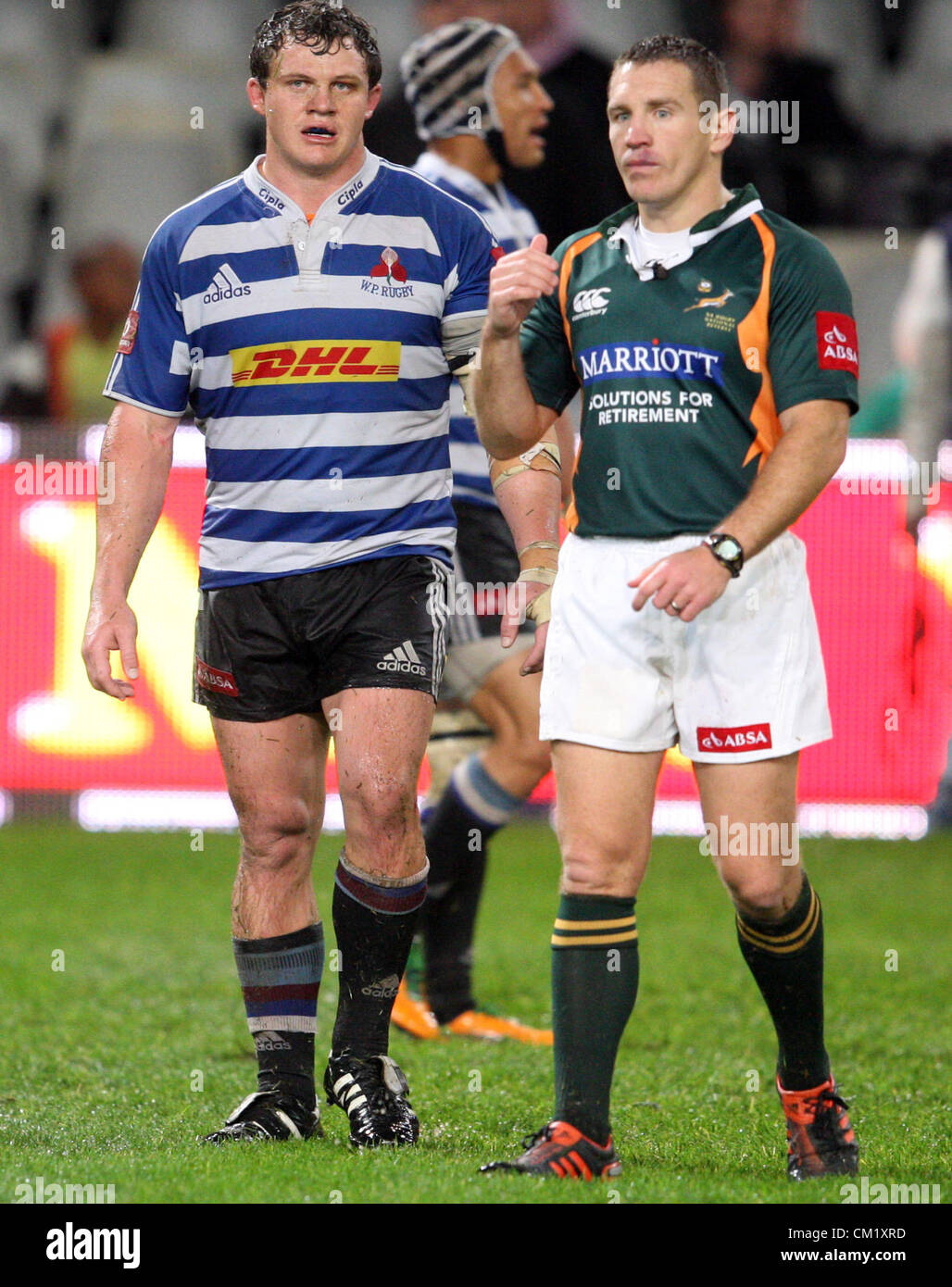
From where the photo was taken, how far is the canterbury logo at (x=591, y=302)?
126 inches

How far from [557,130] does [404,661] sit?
Answer: 6.75 metres

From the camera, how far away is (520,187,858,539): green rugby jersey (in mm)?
3123

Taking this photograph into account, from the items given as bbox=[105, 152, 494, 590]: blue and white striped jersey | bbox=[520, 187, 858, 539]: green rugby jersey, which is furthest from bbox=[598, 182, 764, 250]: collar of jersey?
bbox=[105, 152, 494, 590]: blue and white striped jersey

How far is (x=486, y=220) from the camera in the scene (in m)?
4.81

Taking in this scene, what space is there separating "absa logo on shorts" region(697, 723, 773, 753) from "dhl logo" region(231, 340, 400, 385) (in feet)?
3.13

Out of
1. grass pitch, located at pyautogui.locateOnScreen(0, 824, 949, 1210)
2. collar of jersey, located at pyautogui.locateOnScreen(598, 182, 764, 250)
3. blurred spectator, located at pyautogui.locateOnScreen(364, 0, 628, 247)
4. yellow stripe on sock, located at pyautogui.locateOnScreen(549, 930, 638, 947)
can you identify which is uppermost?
blurred spectator, located at pyautogui.locateOnScreen(364, 0, 628, 247)

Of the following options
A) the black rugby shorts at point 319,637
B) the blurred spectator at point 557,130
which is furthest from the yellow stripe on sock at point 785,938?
the blurred spectator at point 557,130

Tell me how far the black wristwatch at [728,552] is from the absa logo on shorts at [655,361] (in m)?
0.31

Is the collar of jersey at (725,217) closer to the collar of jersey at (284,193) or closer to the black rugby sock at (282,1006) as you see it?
the collar of jersey at (284,193)

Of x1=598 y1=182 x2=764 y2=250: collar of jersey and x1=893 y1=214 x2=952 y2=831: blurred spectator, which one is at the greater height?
x1=893 y1=214 x2=952 y2=831: blurred spectator

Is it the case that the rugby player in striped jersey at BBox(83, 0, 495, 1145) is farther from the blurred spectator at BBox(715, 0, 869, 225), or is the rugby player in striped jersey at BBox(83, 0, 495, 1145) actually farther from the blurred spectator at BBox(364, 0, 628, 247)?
the blurred spectator at BBox(715, 0, 869, 225)

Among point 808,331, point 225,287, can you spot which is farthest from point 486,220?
point 808,331

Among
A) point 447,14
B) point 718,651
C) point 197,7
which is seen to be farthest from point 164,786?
point 197,7

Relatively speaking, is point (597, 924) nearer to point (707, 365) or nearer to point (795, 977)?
point (795, 977)
